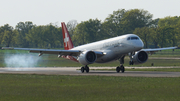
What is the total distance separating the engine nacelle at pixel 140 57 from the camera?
42312 mm

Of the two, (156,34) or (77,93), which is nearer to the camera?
(77,93)

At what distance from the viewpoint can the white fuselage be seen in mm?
39969

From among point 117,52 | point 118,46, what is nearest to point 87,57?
point 117,52

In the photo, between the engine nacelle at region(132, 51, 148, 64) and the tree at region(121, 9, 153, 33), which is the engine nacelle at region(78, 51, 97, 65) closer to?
the engine nacelle at region(132, 51, 148, 64)

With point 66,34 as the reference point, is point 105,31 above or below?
above

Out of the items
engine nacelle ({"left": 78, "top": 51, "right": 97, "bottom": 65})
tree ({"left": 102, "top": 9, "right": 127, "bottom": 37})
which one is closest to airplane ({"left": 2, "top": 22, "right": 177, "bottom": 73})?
engine nacelle ({"left": 78, "top": 51, "right": 97, "bottom": 65})

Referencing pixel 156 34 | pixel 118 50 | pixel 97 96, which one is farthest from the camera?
pixel 156 34

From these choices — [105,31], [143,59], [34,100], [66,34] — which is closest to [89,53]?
[143,59]

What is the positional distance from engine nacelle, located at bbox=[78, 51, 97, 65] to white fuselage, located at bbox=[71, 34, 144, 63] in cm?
151

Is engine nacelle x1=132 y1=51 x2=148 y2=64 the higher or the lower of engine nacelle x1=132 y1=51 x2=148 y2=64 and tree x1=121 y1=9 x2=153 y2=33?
the lower

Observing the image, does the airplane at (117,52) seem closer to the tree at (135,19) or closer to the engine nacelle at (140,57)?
the engine nacelle at (140,57)

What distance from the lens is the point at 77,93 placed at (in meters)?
20.4

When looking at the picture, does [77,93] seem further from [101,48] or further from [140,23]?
[140,23]

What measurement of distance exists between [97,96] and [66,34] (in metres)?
36.8
